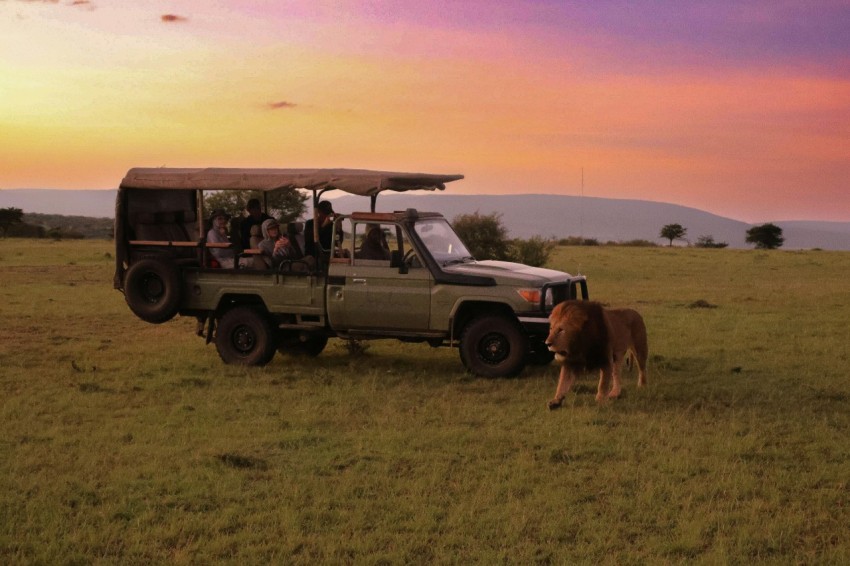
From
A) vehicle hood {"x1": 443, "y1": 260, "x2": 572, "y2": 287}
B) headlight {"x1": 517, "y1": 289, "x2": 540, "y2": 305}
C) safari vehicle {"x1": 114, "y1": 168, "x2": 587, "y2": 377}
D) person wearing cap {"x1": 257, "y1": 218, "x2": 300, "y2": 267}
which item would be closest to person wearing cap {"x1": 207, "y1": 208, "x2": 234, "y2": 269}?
safari vehicle {"x1": 114, "y1": 168, "x2": 587, "y2": 377}

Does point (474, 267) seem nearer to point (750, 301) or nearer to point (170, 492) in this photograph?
point (170, 492)

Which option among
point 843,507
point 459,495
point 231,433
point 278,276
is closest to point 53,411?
point 231,433

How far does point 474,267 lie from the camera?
12.0 m

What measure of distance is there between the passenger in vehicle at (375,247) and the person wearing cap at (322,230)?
588 millimetres

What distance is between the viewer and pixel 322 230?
12.6 metres

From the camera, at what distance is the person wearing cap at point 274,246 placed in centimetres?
1245

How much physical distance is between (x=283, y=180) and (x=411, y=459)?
17.1 ft

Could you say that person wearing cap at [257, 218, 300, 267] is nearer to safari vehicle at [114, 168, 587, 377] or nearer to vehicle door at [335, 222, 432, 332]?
safari vehicle at [114, 168, 587, 377]

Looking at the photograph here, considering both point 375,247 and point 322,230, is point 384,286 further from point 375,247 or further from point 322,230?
point 322,230

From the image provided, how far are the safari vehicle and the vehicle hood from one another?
0.6 inches

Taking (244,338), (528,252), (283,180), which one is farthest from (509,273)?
(528,252)

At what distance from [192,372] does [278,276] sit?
164 centimetres

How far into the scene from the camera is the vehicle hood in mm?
11539

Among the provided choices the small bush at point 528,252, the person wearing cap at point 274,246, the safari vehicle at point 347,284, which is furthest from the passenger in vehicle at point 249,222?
the small bush at point 528,252
